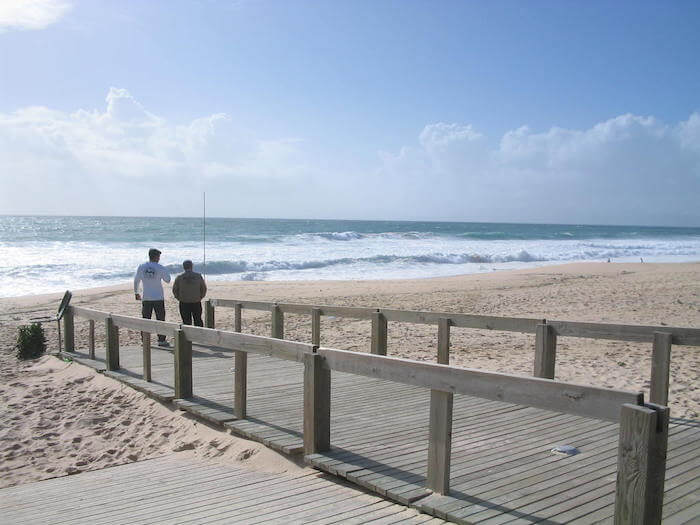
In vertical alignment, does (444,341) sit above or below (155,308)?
above

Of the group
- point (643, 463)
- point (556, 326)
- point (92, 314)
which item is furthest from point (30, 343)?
point (643, 463)

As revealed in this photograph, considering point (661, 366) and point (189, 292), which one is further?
point (189, 292)

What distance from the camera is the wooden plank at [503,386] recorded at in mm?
2982

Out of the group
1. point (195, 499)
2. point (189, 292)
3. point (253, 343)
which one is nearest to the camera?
point (195, 499)

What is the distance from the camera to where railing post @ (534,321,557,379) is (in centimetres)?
630

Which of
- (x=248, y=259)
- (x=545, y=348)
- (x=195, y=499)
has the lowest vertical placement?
(x=248, y=259)

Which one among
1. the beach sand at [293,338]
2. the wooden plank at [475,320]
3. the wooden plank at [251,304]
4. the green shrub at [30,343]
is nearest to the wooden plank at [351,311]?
the wooden plank at [475,320]

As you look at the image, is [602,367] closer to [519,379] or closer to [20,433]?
[519,379]

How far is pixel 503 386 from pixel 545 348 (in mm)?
3183

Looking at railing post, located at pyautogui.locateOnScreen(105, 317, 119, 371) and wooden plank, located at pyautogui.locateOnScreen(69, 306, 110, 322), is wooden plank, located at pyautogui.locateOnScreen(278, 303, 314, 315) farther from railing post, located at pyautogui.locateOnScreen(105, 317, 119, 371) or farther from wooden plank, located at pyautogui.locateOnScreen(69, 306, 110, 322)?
wooden plank, located at pyautogui.locateOnScreen(69, 306, 110, 322)

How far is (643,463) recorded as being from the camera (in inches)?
107

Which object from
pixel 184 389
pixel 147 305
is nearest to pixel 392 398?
pixel 184 389

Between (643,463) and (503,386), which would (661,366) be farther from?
(643,463)

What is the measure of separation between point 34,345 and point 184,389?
5286 mm
